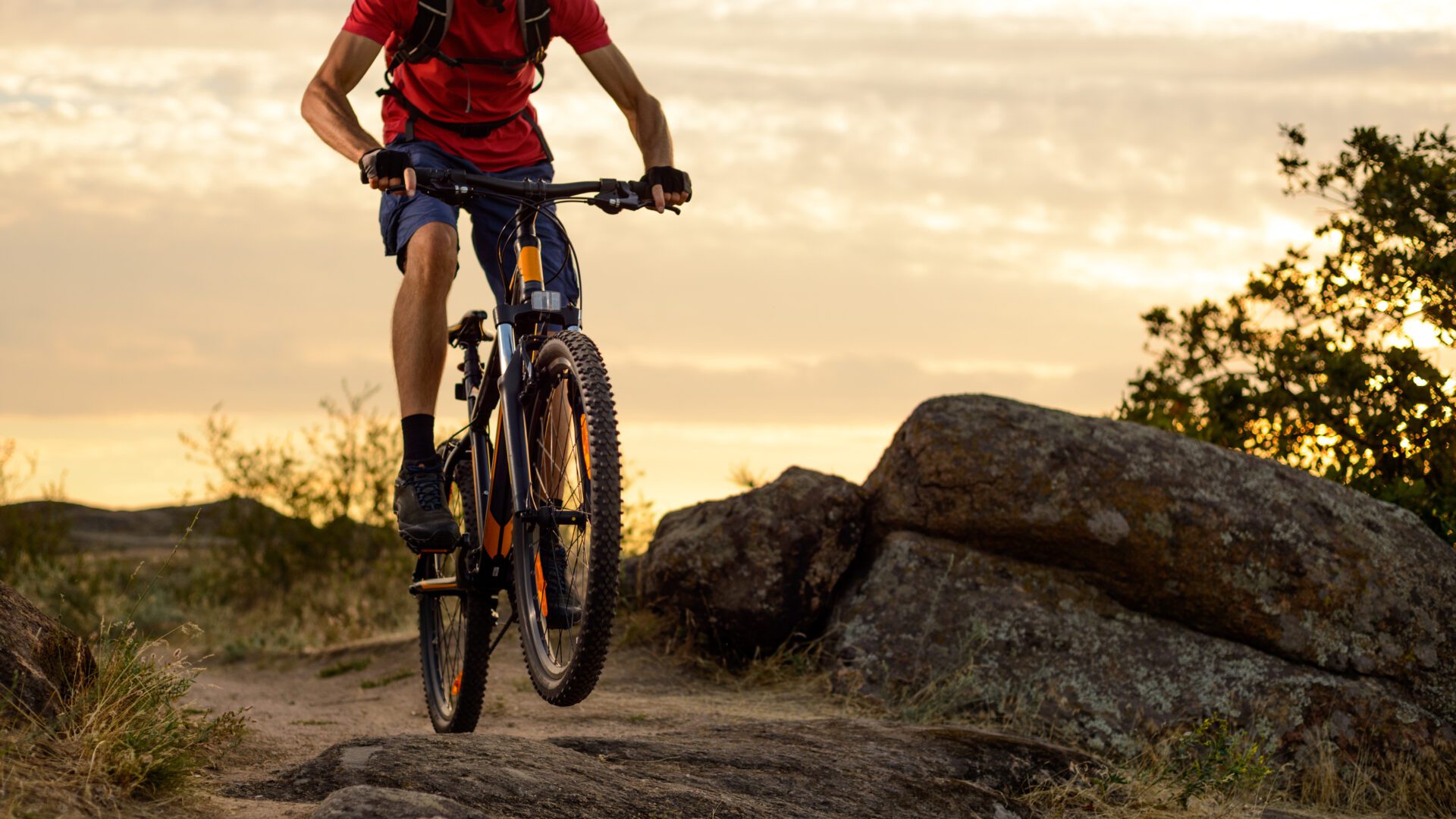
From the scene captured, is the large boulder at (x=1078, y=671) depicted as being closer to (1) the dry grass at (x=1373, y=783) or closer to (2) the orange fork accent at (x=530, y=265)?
(1) the dry grass at (x=1373, y=783)

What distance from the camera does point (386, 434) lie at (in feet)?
44.9

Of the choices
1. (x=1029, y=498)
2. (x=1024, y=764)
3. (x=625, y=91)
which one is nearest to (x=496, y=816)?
(x=1024, y=764)

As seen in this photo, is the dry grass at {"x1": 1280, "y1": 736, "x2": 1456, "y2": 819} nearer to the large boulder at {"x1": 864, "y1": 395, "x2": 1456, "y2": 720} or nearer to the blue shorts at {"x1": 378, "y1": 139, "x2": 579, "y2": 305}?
the large boulder at {"x1": 864, "y1": 395, "x2": 1456, "y2": 720}

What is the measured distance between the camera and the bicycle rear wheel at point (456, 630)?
4930 millimetres

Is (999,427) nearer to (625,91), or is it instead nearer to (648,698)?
(648,698)

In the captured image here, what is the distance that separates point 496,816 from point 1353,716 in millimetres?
4798

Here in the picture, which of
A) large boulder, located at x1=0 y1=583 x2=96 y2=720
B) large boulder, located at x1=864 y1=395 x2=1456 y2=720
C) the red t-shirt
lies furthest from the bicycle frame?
large boulder, located at x1=864 y1=395 x2=1456 y2=720

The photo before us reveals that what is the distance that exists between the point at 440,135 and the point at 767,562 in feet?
10.1

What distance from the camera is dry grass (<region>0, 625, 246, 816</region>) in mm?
3305

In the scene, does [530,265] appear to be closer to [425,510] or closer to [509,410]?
[509,410]

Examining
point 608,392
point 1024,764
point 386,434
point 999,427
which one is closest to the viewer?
point 608,392

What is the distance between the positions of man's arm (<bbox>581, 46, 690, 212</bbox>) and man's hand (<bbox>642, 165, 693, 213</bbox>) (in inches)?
31.9

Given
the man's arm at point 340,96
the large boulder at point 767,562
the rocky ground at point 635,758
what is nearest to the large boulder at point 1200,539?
the large boulder at point 767,562

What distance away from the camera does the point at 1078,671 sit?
6.60 m
